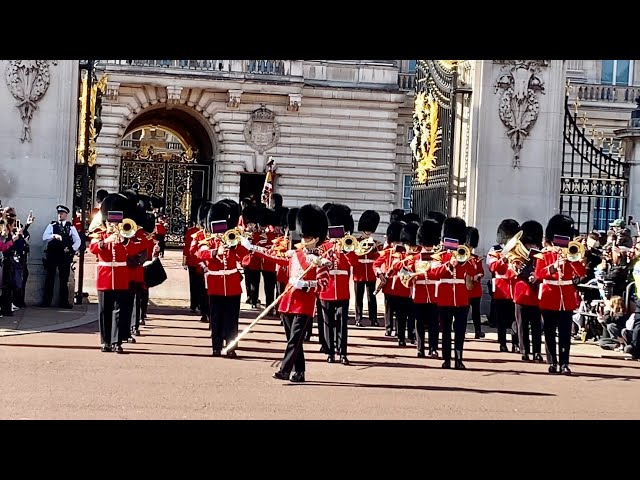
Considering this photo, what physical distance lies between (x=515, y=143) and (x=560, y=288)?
4.66 m

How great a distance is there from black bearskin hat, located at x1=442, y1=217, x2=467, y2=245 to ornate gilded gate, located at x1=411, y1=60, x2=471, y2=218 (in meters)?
3.58

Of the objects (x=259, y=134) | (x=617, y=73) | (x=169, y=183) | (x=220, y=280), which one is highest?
(x=617, y=73)

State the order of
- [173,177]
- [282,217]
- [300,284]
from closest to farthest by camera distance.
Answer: [300,284], [282,217], [173,177]

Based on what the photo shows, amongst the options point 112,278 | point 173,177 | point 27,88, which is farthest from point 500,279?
point 173,177

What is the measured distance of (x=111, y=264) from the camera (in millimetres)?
11945

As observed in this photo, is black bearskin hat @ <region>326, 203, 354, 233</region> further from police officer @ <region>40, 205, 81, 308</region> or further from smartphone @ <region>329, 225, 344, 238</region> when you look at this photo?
police officer @ <region>40, 205, 81, 308</region>

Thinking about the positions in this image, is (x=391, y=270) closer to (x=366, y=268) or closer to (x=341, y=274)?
(x=341, y=274)

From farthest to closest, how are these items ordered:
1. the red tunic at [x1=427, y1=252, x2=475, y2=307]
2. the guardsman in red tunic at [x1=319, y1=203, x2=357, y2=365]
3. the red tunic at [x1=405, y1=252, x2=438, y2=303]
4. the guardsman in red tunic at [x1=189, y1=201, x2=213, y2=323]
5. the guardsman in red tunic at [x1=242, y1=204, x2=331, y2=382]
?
the guardsman in red tunic at [x1=189, y1=201, x2=213, y2=323] < the red tunic at [x1=405, y1=252, x2=438, y2=303] < the red tunic at [x1=427, y1=252, x2=475, y2=307] < the guardsman in red tunic at [x1=319, y1=203, x2=357, y2=365] < the guardsman in red tunic at [x1=242, y1=204, x2=331, y2=382]

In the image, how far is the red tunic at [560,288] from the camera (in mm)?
11680

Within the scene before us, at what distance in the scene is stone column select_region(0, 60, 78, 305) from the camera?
15523 millimetres

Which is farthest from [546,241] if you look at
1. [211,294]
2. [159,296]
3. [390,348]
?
[159,296]

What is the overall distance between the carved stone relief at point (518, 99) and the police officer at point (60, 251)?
555 centimetres

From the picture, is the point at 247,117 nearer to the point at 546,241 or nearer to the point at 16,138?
the point at 16,138

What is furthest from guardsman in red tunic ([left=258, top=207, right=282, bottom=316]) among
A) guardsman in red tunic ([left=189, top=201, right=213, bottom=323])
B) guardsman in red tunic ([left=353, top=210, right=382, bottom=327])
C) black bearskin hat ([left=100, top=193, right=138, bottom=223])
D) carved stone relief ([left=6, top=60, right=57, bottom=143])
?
black bearskin hat ([left=100, top=193, right=138, bottom=223])
